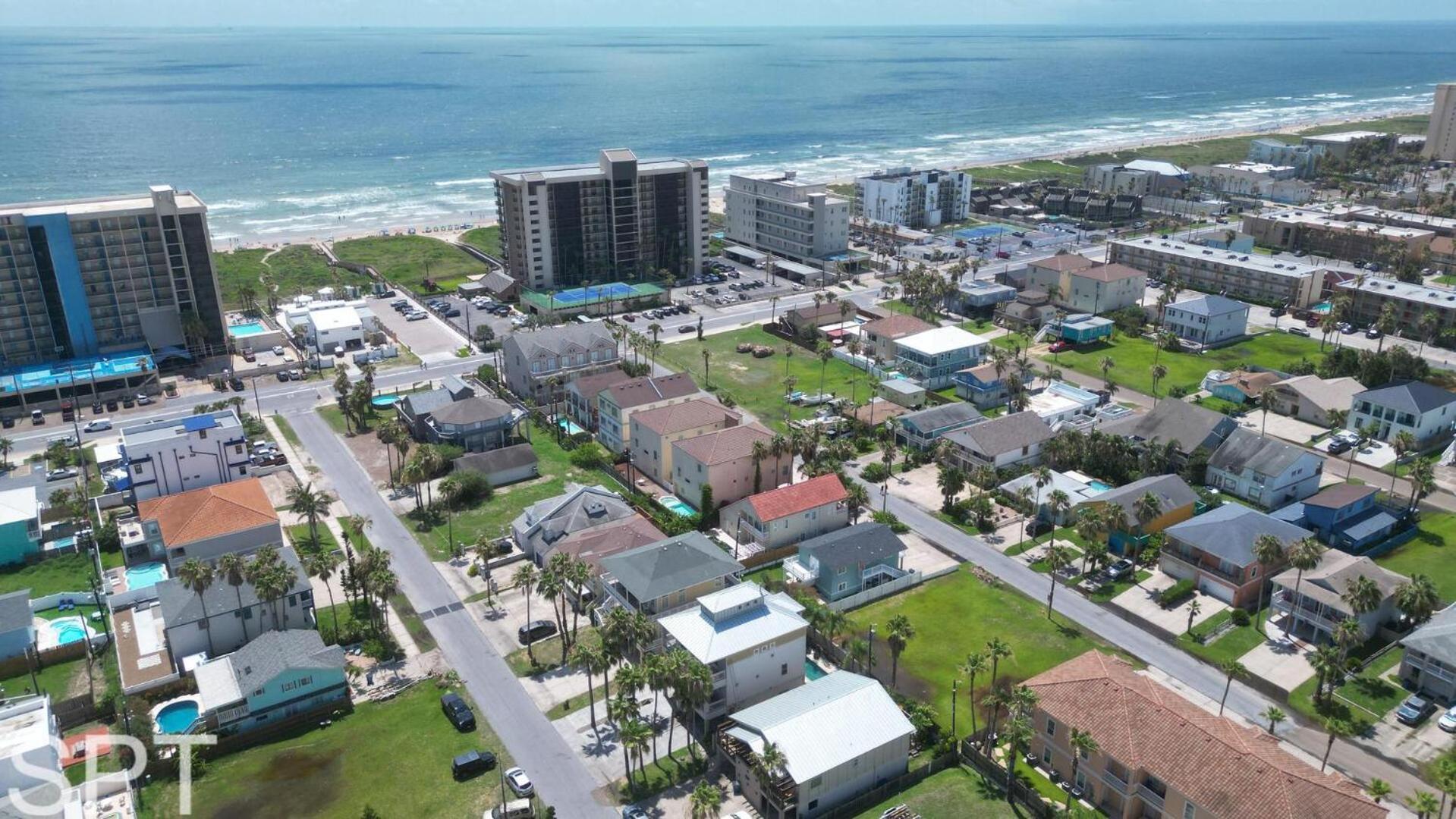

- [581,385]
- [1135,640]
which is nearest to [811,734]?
[1135,640]

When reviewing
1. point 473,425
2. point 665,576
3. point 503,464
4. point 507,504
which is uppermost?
point 665,576

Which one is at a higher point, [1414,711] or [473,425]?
[473,425]

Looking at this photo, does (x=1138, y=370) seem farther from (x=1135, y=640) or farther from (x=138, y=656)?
(x=138, y=656)

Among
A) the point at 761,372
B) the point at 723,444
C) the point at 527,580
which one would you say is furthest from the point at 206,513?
the point at 761,372

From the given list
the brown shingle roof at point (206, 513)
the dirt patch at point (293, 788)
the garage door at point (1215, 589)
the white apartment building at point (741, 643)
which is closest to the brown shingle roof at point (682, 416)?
the white apartment building at point (741, 643)

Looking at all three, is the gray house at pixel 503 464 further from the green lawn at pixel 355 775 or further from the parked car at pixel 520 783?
the parked car at pixel 520 783

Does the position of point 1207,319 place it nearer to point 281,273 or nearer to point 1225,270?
point 1225,270

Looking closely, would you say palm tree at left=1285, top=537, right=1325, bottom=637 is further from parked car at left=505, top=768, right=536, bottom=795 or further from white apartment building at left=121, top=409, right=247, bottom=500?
white apartment building at left=121, top=409, right=247, bottom=500
